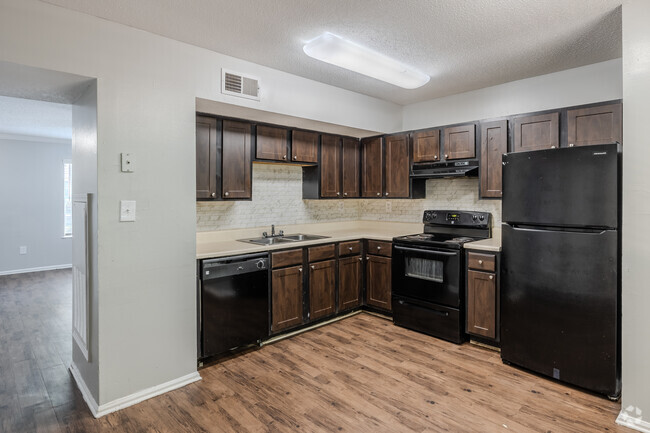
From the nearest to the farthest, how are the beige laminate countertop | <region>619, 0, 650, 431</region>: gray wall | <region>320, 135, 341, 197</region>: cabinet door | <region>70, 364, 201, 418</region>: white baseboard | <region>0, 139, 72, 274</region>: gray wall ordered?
<region>619, 0, 650, 431</region>: gray wall < <region>70, 364, 201, 418</region>: white baseboard < the beige laminate countertop < <region>320, 135, 341, 197</region>: cabinet door < <region>0, 139, 72, 274</region>: gray wall

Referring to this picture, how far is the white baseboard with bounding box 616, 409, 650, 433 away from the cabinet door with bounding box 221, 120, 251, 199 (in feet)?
10.5

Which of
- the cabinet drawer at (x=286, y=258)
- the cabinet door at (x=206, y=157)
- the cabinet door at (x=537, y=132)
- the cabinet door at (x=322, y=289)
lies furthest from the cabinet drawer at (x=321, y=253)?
the cabinet door at (x=537, y=132)

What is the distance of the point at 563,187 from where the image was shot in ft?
8.73

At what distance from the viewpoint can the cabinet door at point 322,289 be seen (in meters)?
3.77

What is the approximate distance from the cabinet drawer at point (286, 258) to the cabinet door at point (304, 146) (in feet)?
3.42

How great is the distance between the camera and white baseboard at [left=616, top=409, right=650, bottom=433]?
218cm

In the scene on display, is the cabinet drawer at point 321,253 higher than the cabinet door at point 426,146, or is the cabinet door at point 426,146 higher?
the cabinet door at point 426,146

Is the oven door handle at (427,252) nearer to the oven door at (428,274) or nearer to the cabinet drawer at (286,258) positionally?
the oven door at (428,274)

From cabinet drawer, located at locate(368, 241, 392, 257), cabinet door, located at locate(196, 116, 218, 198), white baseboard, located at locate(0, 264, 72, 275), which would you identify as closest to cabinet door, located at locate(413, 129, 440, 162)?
cabinet drawer, located at locate(368, 241, 392, 257)

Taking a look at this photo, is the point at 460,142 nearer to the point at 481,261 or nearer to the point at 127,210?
the point at 481,261

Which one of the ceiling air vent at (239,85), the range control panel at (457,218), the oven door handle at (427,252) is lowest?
the oven door handle at (427,252)

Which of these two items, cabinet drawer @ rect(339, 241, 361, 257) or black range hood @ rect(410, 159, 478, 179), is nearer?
black range hood @ rect(410, 159, 478, 179)

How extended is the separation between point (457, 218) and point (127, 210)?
10.4 ft

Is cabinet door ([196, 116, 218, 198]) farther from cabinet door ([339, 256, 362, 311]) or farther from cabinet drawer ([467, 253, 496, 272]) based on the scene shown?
cabinet drawer ([467, 253, 496, 272])
